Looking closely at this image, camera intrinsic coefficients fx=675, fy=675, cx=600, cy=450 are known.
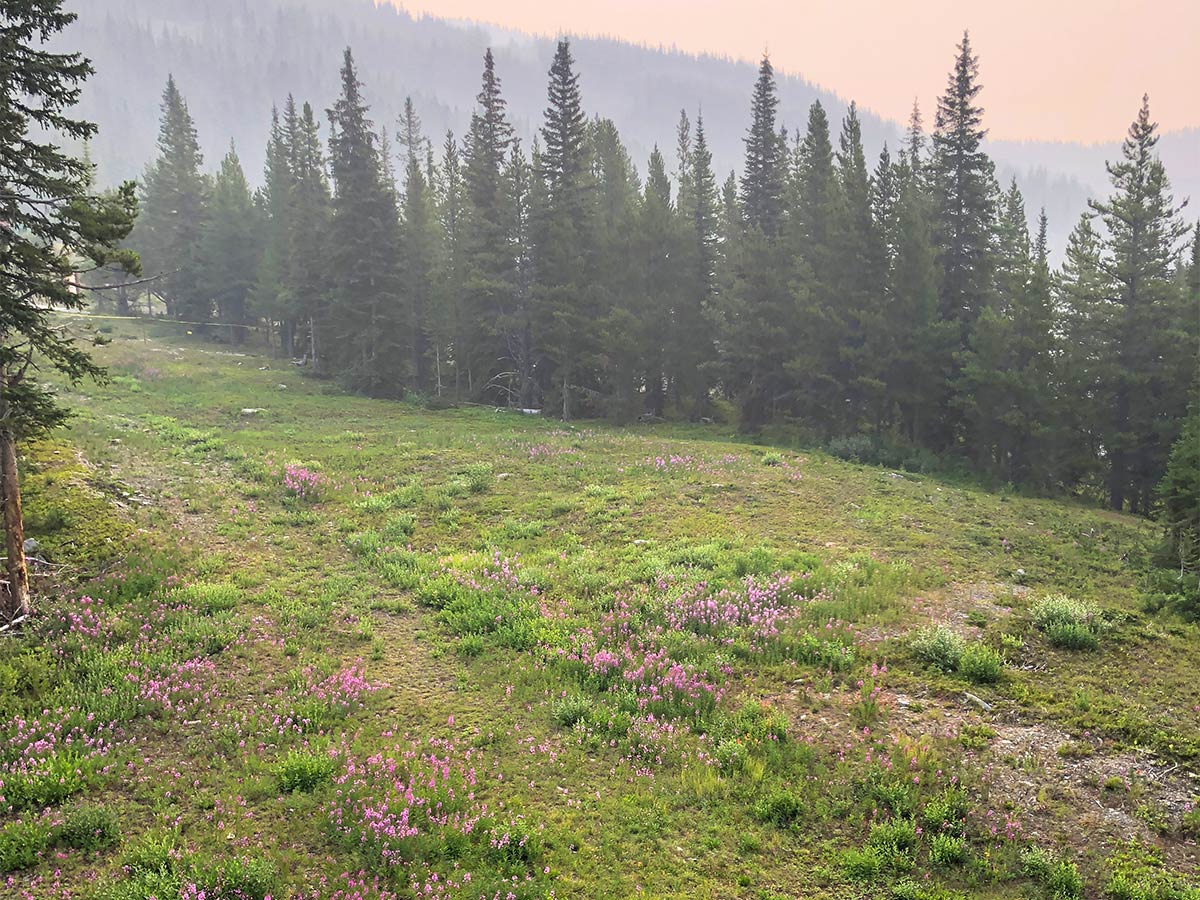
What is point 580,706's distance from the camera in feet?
28.6

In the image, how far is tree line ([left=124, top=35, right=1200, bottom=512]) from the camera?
32.8 metres

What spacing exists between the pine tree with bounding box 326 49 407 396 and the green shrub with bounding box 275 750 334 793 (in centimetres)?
4058

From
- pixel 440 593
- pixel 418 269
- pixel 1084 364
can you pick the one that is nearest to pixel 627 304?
pixel 418 269

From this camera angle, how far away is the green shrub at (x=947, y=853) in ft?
21.0

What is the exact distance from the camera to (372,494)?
18.6m

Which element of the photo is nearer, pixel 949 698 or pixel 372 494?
pixel 949 698

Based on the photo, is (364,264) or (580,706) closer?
(580,706)

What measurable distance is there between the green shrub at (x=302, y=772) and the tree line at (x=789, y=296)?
2986 centimetres

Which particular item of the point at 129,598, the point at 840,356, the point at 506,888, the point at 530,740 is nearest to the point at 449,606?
the point at 530,740

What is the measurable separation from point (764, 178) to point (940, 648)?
1698 inches

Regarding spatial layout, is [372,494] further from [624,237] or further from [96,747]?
[624,237]

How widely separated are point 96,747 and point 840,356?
3597cm

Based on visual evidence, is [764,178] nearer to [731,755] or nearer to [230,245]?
[731,755]

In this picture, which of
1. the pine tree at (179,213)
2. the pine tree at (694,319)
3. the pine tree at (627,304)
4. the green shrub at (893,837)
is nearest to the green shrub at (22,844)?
the green shrub at (893,837)
